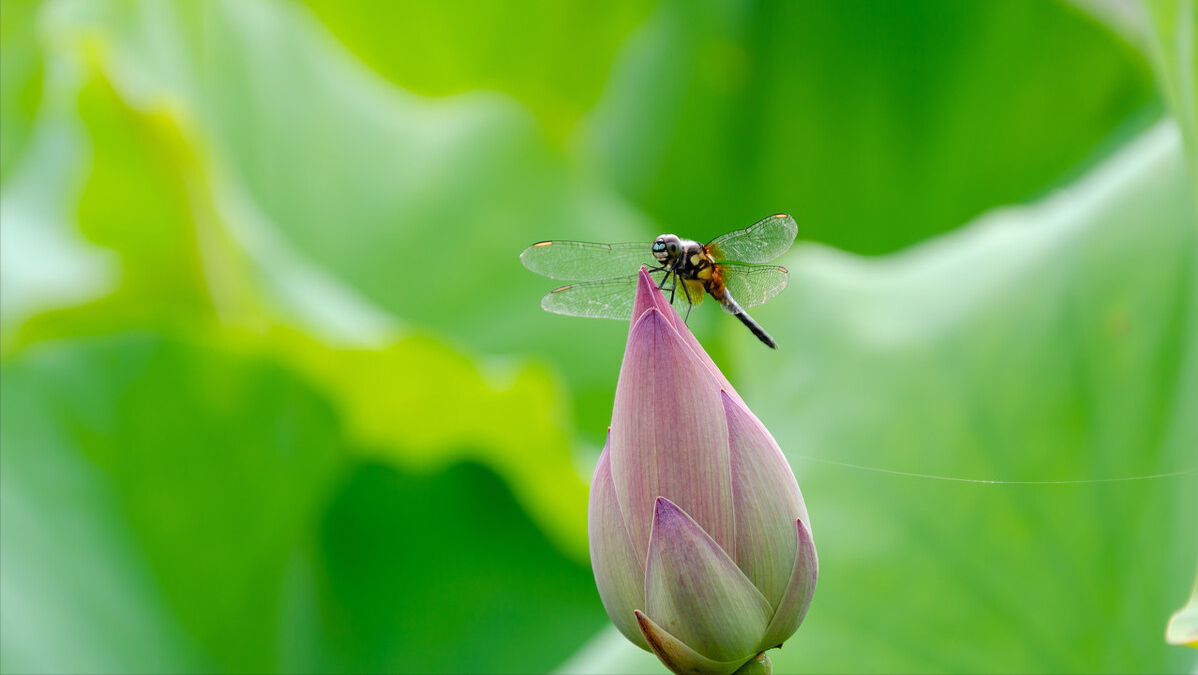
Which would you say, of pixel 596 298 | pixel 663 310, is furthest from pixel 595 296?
pixel 663 310

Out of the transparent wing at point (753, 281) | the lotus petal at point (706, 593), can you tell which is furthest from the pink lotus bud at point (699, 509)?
the transparent wing at point (753, 281)

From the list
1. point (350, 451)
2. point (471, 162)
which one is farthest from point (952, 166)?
point (350, 451)

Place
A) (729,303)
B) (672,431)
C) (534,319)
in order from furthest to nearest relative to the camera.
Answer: (534,319)
(729,303)
(672,431)

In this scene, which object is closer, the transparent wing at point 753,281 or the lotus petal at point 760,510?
the lotus petal at point 760,510

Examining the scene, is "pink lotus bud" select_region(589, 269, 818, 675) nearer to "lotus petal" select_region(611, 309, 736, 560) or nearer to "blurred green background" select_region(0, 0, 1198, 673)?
"lotus petal" select_region(611, 309, 736, 560)

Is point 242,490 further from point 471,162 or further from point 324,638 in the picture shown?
point 471,162

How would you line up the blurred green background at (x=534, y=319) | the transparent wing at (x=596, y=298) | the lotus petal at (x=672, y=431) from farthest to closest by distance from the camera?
the blurred green background at (x=534, y=319)
the transparent wing at (x=596, y=298)
the lotus petal at (x=672, y=431)

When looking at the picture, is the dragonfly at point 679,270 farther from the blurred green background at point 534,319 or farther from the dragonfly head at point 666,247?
the blurred green background at point 534,319

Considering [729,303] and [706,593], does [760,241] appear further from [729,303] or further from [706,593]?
[706,593]
